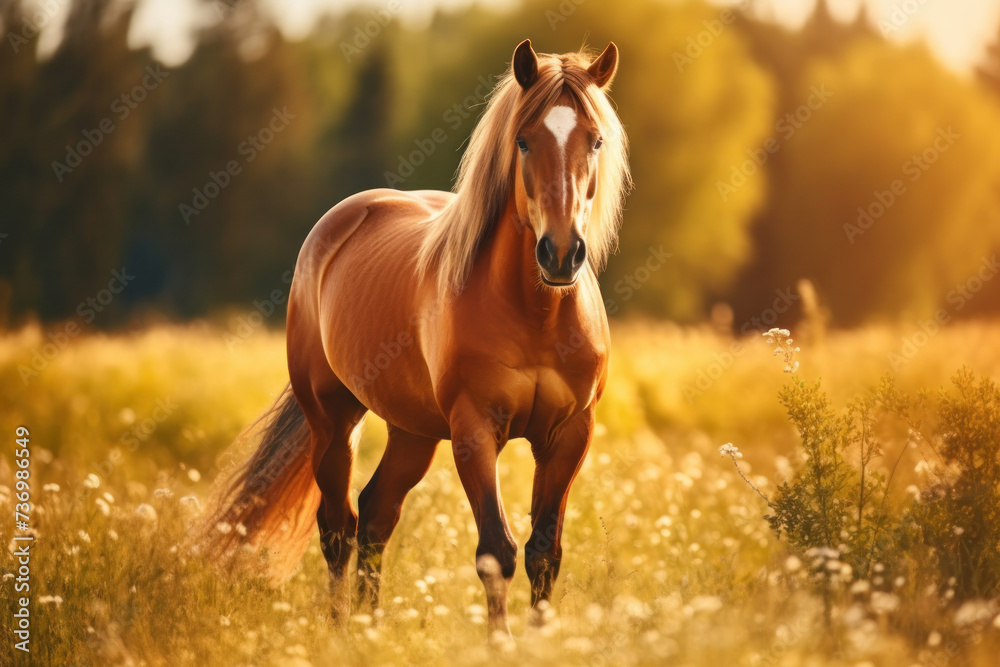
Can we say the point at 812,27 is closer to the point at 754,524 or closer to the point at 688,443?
the point at 688,443

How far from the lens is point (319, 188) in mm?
26266

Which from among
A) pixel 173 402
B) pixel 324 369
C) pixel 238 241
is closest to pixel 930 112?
pixel 238 241

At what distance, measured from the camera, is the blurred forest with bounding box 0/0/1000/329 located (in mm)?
17547

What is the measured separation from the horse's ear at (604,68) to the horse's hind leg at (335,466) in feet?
7.32

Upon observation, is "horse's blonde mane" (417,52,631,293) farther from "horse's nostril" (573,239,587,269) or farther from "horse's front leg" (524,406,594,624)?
"horse's front leg" (524,406,594,624)

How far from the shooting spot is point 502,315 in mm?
3865

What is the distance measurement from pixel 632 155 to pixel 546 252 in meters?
18.8

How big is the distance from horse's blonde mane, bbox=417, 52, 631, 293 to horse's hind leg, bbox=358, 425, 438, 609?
4.23ft
